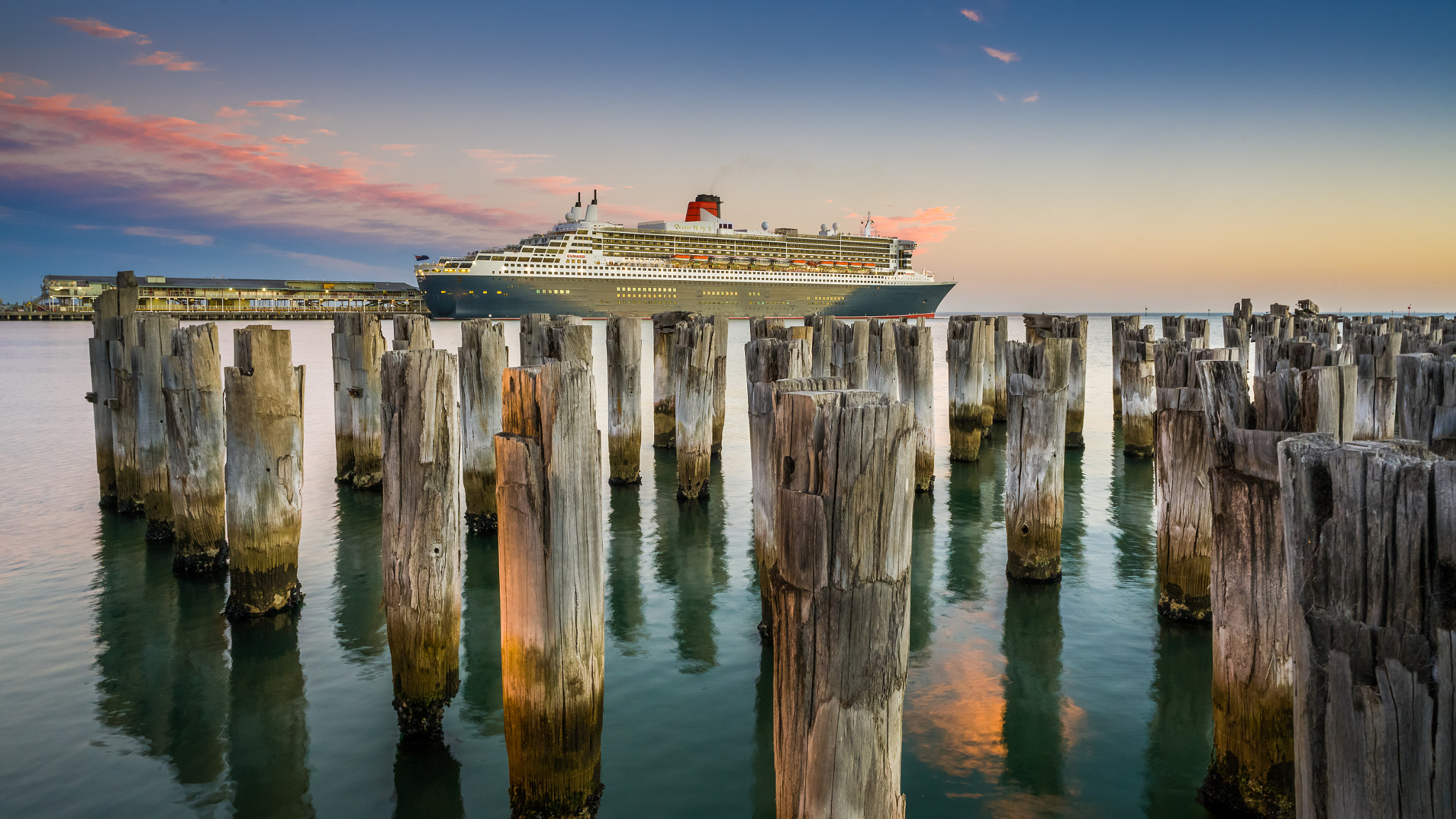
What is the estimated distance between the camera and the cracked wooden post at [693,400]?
28.1 ft

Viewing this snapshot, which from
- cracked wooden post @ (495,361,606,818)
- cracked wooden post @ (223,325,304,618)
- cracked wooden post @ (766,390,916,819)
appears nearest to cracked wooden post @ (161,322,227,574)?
cracked wooden post @ (223,325,304,618)

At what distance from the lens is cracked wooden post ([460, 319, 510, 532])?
7293 millimetres

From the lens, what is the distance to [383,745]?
410 centimetres

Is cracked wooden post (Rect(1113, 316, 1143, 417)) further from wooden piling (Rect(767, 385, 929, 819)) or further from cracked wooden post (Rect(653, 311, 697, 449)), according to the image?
wooden piling (Rect(767, 385, 929, 819))

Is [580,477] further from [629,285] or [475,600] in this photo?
[629,285]

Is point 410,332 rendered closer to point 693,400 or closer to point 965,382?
point 693,400

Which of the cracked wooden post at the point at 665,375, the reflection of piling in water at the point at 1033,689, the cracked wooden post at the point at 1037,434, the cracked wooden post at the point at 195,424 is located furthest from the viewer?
the cracked wooden post at the point at 665,375

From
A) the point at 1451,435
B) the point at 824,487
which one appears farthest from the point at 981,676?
the point at 824,487

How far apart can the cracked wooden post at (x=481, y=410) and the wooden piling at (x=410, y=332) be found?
62cm

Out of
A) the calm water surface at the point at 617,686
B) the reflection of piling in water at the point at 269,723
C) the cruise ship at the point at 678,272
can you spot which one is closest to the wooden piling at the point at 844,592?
the calm water surface at the point at 617,686

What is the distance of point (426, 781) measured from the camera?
12.5 ft

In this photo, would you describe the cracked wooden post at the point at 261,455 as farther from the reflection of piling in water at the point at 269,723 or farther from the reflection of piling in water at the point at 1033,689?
the reflection of piling in water at the point at 1033,689

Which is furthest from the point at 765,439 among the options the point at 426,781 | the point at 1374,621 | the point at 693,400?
the point at 693,400

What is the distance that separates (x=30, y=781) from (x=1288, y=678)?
543 centimetres
